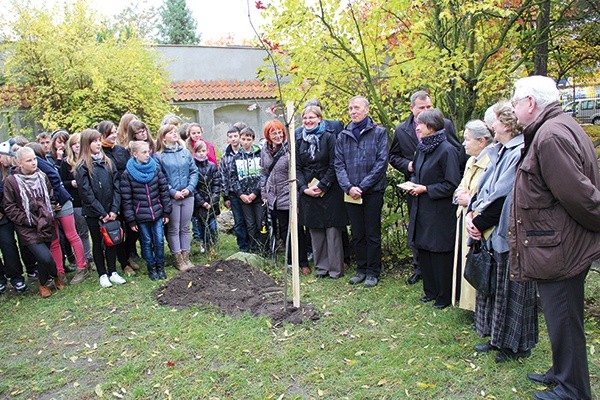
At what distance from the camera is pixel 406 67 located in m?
5.92

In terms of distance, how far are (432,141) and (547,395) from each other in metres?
2.46

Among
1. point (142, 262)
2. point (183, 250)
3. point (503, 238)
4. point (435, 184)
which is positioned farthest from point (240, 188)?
point (503, 238)

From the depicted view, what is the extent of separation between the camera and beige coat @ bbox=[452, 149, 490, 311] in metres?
4.20

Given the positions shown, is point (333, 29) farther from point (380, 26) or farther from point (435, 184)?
point (435, 184)

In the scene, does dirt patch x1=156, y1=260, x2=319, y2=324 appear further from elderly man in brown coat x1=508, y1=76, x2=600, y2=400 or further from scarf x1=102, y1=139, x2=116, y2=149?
elderly man in brown coat x1=508, y1=76, x2=600, y2=400

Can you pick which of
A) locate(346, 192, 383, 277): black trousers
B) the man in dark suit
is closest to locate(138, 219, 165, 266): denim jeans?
locate(346, 192, 383, 277): black trousers

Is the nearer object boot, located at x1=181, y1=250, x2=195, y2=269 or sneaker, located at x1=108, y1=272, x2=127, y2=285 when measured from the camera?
sneaker, located at x1=108, y1=272, x2=127, y2=285

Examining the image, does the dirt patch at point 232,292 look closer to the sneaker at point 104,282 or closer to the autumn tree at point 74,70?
the sneaker at point 104,282

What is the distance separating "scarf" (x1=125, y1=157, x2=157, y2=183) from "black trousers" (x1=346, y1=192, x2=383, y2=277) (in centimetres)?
244

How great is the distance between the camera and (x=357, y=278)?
5.86 m

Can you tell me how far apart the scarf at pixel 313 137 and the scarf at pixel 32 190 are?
10.4ft

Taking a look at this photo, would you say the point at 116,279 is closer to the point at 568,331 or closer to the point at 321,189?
the point at 321,189

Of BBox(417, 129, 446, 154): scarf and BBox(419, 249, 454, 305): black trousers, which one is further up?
BBox(417, 129, 446, 154): scarf

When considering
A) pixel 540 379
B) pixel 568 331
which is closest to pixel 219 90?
pixel 540 379
